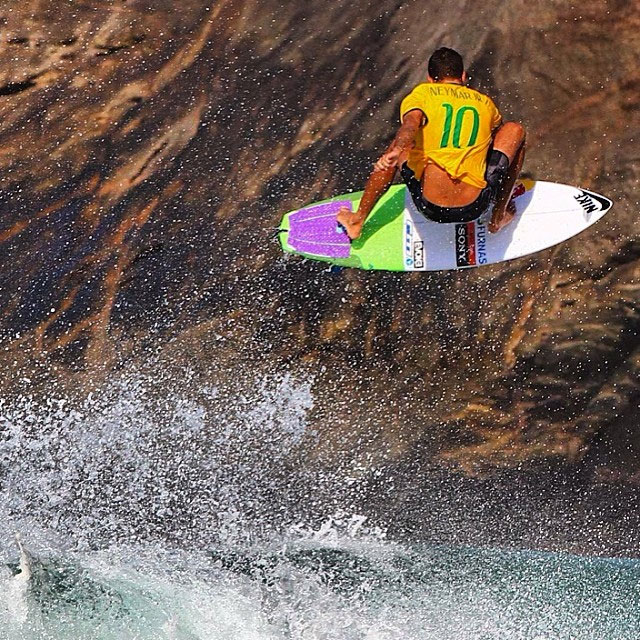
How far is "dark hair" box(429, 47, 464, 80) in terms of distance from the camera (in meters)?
5.03

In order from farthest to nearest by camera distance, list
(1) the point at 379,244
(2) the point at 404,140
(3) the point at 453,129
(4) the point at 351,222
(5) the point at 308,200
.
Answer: (5) the point at 308,200
(1) the point at 379,244
(4) the point at 351,222
(3) the point at 453,129
(2) the point at 404,140

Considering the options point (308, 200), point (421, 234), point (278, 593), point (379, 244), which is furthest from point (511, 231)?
point (278, 593)

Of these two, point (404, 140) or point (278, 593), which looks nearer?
point (404, 140)

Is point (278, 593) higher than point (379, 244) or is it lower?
lower

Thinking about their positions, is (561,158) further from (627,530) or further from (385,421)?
(627,530)

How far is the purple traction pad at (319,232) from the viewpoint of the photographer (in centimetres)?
563

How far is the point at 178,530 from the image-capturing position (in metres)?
5.75

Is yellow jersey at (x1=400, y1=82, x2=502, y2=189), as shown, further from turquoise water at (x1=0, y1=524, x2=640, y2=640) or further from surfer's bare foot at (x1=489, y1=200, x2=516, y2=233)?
turquoise water at (x1=0, y1=524, x2=640, y2=640)

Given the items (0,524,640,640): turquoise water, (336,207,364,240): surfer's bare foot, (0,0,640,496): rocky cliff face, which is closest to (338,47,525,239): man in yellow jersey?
(336,207,364,240): surfer's bare foot

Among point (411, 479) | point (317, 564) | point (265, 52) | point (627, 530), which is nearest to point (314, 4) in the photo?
point (265, 52)

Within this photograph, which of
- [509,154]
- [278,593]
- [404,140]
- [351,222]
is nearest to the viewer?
Answer: [404,140]

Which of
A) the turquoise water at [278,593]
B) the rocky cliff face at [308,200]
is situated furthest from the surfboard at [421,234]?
the turquoise water at [278,593]

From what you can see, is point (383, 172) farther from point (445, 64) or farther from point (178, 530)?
point (178, 530)

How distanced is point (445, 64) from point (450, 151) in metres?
0.49
